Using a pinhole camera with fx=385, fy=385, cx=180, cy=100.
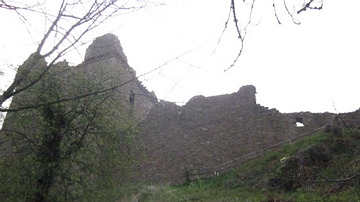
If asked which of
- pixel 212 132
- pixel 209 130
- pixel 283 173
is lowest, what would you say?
pixel 283 173

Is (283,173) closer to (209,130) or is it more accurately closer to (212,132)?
(212,132)

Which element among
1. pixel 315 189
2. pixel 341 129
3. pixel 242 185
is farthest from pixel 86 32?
pixel 341 129

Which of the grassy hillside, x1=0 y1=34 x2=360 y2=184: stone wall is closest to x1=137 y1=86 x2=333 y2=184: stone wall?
x1=0 y1=34 x2=360 y2=184: stone wall

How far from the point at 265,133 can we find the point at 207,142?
2.30 meters

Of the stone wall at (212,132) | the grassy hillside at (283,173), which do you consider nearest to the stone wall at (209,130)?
the stone wall at (212,132)

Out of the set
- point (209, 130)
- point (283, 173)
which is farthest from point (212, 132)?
point (283, 173)

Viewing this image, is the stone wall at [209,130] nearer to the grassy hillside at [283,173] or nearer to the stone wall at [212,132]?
the stone wall at [212,132]

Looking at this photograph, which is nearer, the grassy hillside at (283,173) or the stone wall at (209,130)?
the grassy hillside at (283,173)

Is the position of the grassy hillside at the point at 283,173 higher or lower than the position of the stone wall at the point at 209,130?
lower

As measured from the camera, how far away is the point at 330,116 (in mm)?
14281

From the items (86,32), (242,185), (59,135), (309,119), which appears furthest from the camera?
(309,119)

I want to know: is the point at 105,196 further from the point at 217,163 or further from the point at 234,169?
the point at 217,163

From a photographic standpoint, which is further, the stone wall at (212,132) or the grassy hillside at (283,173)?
the stone wall at (212,132)

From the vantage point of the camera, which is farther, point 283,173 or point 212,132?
point 212,132
